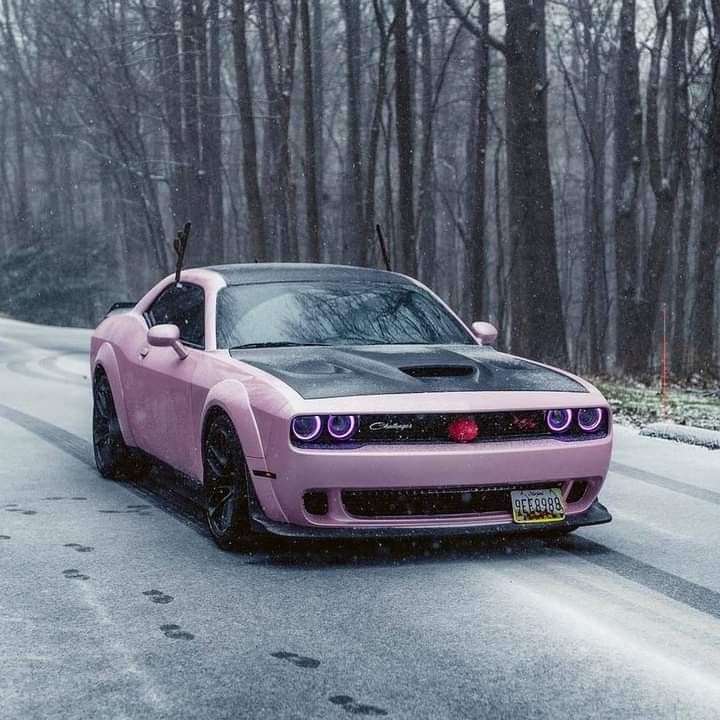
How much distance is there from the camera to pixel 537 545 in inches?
278

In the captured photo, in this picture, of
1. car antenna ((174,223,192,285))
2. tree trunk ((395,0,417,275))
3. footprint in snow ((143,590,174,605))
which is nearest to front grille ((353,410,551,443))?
footprint in snow ((143,590,174,605))

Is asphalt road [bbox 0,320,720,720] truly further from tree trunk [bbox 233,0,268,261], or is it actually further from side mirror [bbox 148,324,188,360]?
tree trunk [bbox 233,0,268,261]

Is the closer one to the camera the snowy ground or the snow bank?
the snow bank

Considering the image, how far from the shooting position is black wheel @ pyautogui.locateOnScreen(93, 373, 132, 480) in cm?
920

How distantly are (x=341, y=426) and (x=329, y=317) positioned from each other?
1.57 metres

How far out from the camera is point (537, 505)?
6590 mm

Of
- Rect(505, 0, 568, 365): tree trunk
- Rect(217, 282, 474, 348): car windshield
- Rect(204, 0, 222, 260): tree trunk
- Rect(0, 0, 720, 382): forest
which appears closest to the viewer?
Rect(217, 282, 474, 348): car windshield

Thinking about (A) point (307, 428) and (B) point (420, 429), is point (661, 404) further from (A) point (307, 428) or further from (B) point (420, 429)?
(A) point (307, 428)

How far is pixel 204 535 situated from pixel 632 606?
2.58m

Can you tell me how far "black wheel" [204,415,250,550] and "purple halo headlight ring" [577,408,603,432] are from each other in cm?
169

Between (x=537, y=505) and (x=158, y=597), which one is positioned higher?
(x=537, y=505)

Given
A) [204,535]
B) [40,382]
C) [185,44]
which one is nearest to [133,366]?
[204,535]

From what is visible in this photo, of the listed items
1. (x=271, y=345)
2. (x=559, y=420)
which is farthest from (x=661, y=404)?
(x=559, y=420)

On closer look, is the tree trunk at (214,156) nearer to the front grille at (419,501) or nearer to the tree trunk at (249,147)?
the tree trunk at (249,147)
